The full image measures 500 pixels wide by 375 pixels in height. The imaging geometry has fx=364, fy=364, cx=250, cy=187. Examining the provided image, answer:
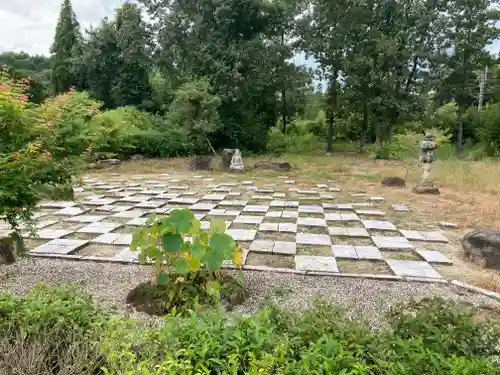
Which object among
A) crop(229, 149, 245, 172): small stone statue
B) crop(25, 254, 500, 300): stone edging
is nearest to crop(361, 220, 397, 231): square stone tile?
crop(25, 254, 500, 300): stone edging

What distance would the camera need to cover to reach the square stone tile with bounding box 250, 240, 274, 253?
10.6 ft

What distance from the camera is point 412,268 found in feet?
9.39

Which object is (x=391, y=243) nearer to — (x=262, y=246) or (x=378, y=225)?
(x=378, y=225)

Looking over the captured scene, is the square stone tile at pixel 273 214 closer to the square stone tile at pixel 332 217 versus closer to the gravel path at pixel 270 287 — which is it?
the square stone tile at pixel 332 217

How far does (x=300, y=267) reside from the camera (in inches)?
112

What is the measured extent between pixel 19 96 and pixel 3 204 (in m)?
0.66

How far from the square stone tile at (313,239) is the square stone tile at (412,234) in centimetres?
83

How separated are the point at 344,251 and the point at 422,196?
313 centimetres

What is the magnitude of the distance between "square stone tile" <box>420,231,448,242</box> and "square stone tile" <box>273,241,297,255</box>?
4.55 ft

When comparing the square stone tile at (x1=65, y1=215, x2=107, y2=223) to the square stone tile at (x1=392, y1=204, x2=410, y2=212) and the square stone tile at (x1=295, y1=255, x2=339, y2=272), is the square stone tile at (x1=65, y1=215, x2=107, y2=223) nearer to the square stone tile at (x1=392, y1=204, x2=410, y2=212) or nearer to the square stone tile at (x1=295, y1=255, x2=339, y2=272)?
the square stone tile at (x1=295, y1=255, x2=339, y2=272)

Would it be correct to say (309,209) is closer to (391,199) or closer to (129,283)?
(391,199)

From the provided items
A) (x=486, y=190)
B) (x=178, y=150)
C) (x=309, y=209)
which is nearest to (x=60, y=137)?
(x=309, y=209)

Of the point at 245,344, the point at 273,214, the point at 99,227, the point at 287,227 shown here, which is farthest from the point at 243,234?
the point at 245,344

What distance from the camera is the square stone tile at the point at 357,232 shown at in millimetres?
3738
